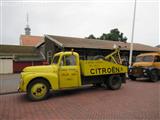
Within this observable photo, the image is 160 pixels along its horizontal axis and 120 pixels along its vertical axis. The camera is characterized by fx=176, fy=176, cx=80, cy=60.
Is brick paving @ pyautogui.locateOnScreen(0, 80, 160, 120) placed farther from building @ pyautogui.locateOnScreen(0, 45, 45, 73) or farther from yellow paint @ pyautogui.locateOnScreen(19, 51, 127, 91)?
building @ pyautogui.locateOnScreen(0, 45, 45, 73)

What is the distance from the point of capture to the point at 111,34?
4050 centimetres

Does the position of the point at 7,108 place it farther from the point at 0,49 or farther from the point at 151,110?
the point at 0,49

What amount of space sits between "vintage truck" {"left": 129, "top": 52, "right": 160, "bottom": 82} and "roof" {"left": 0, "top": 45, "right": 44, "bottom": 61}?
48.6 ft

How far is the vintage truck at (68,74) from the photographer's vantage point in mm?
8000

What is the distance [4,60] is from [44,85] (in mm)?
17051

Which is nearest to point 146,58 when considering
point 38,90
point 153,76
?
point 153,76

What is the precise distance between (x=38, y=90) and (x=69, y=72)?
68.1 inches

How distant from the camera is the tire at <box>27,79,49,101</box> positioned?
25.9 ft

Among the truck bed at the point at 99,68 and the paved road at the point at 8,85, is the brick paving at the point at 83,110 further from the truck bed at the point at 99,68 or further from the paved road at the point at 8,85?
the paved road at the point at 8,85

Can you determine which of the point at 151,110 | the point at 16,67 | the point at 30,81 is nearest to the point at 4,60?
the point at 16,67

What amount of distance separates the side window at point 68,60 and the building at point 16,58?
1638cm

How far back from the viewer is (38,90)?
8.06 m

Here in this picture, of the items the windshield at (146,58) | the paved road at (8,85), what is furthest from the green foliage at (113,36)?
the paved road at (8,85)

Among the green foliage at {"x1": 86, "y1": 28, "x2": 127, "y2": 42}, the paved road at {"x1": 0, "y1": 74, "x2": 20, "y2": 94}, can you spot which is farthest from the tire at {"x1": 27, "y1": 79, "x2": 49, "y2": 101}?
the green foliage at {"x1": 86, "y1": 28, "x2": 127, "y2": 42}
